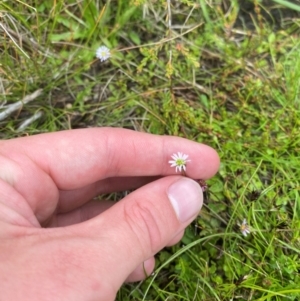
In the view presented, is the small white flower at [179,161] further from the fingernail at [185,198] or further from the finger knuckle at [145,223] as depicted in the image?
the finger knuckle at [145,223]

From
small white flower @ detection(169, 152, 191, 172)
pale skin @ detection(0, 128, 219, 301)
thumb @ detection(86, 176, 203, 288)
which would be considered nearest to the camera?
pale skin @ detection(0, 128, 219, 301)

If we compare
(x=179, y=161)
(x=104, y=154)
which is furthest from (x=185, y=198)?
(x=104, y=154)

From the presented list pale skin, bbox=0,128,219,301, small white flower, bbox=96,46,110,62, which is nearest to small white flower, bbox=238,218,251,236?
pale skin, bbox=0,128,219,301

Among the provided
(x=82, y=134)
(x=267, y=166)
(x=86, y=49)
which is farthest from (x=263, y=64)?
(x=82, y=134)

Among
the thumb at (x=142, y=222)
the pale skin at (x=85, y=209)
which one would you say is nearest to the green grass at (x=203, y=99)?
the pale skin at (x=85, y=209)

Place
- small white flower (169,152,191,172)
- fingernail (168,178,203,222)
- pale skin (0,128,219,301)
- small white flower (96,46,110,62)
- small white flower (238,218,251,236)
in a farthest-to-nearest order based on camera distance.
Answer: small white flower (96,46,110,62) → small white flower (238,218,251,236) → small white flower (169,152,191,172) → fingernail (168,178,203,222) → pale skin (0,128,219,301)

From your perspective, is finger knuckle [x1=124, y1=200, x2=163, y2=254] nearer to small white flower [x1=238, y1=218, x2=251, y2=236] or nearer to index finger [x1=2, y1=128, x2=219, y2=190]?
index finger [x1=2, y1=128, x2=219, y2=190]
